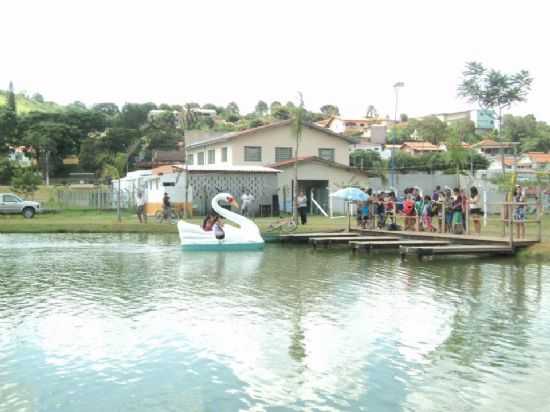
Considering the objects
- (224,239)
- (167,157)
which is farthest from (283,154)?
(167,157)

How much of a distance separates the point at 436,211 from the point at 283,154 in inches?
841

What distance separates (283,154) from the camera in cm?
4875

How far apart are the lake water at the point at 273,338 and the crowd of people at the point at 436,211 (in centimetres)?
549

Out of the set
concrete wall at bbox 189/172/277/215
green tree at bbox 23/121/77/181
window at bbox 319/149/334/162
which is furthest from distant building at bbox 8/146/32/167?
concrete wall at bbox 189/172/277/215

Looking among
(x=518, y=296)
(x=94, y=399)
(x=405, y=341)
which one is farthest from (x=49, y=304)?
(x=518, y=296)

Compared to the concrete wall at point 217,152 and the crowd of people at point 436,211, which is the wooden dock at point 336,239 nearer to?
the crowd of people at point 436,211

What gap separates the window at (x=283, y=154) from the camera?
48.6m

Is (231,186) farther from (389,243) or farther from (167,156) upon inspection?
(167,156)

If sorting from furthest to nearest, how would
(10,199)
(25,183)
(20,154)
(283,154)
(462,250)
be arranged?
(20,154) → (283,154) → (25,183) → (10,199) → (462,250)

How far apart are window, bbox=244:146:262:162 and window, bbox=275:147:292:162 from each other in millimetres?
1297

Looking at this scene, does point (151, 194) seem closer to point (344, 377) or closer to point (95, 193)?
point (95, 193)

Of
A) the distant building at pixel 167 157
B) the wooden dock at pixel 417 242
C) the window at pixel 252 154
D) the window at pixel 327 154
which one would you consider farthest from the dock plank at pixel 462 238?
the distant building at pixel 167 157

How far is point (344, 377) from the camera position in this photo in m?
9.05

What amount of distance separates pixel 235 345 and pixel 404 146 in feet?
336
